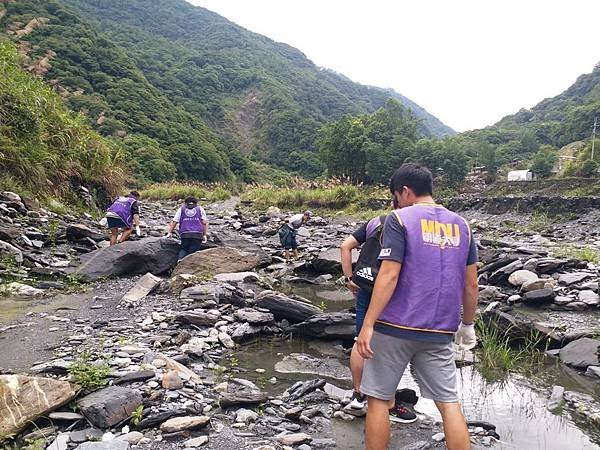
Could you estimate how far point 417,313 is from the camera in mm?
2947

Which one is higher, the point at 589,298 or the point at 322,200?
the point at 589,298

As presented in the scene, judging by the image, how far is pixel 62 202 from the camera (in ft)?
41.8

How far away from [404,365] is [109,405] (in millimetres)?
2289

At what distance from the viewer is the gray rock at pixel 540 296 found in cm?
802

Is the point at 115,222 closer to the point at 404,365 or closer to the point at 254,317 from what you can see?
the point at 254,317

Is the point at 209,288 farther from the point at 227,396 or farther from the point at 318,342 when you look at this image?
the point at 227,396

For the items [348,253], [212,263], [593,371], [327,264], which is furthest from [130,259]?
[593,371]

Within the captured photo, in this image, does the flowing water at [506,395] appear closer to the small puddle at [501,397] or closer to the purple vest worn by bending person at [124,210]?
the small puddle at [501,397]

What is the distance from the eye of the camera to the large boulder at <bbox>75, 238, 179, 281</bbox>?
8.87 metres

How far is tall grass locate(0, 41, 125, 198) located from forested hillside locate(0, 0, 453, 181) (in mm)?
26992

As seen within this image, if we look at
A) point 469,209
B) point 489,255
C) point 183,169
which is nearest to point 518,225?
point 469,209

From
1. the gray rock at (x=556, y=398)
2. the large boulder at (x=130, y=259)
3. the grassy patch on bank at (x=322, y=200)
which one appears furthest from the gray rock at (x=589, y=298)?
the grassy patch on bank at (x=322, y=200)

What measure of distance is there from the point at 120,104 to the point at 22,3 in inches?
668

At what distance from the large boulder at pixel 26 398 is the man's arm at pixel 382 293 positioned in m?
2.50
